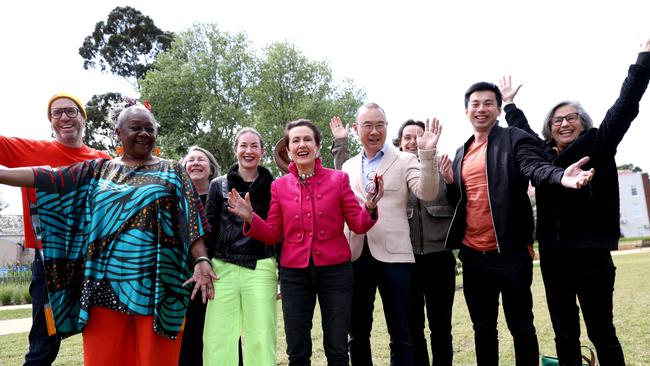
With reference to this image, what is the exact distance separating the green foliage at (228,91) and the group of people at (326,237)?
2659 centimetres

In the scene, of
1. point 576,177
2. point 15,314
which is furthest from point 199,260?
point 15,314

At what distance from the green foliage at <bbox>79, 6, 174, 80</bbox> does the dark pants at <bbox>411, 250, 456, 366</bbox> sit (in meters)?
38.4

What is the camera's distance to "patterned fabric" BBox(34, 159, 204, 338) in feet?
9.73

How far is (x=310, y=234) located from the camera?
389 centimetres

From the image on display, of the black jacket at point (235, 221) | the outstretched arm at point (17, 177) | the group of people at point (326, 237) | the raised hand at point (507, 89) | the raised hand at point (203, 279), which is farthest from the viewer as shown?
the raised hand at point (507, 89)

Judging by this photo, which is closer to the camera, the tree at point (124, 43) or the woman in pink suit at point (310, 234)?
the woman in pink suit at point (310, 234)

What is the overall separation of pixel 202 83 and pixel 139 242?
3115cm

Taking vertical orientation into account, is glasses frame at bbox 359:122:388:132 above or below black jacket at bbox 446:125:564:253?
above

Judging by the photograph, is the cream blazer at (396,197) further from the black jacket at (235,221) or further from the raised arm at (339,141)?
the black jacket at (235,221)

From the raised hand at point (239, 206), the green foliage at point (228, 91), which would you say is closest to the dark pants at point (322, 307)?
the raised hand at point (239, 206)

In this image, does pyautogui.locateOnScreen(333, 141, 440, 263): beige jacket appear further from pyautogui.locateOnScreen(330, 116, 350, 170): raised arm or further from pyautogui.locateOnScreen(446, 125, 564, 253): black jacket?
pyautogui.locateOnScreen(330, 116, 350, 170): raised arm

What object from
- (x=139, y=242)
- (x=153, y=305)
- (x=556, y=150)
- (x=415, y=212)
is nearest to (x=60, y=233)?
(x=139, y=242)

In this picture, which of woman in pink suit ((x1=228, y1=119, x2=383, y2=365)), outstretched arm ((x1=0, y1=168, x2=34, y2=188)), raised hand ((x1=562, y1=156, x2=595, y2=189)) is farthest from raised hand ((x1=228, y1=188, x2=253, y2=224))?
raised hand ((x1=562, y1=156, x2=595, y2=189))

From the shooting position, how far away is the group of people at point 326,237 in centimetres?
303
